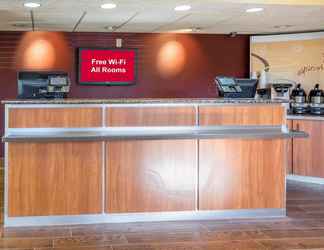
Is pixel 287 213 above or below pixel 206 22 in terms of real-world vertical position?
below

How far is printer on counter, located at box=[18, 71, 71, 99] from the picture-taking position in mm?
5152

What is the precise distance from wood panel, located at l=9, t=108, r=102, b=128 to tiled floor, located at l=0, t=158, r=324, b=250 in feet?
3.10

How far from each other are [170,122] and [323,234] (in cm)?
171

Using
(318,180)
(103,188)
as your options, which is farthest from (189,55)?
(103,188)

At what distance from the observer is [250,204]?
16.3 feet

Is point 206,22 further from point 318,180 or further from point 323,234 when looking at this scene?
point 323,234

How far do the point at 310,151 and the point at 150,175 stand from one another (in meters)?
2.87

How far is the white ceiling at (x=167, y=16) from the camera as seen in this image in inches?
207

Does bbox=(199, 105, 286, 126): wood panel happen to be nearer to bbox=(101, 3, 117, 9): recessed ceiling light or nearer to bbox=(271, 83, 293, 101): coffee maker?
bbox=(101, 3, 117, 9): recessed ceiling light

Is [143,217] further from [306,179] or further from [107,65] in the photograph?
[107,65]

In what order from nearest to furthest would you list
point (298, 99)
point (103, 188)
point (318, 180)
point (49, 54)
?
point (103, 188), point (318, 180), point (298, 99), point (49, 54)

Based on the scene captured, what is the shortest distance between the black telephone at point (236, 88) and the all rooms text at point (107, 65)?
2.98 metres

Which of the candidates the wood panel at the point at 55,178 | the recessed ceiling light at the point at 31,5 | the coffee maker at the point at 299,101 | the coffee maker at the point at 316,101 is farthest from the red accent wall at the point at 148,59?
the wood panel at the point at 55,178

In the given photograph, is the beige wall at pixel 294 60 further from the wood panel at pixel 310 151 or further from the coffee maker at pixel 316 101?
the wood panel at pixel 310 151
